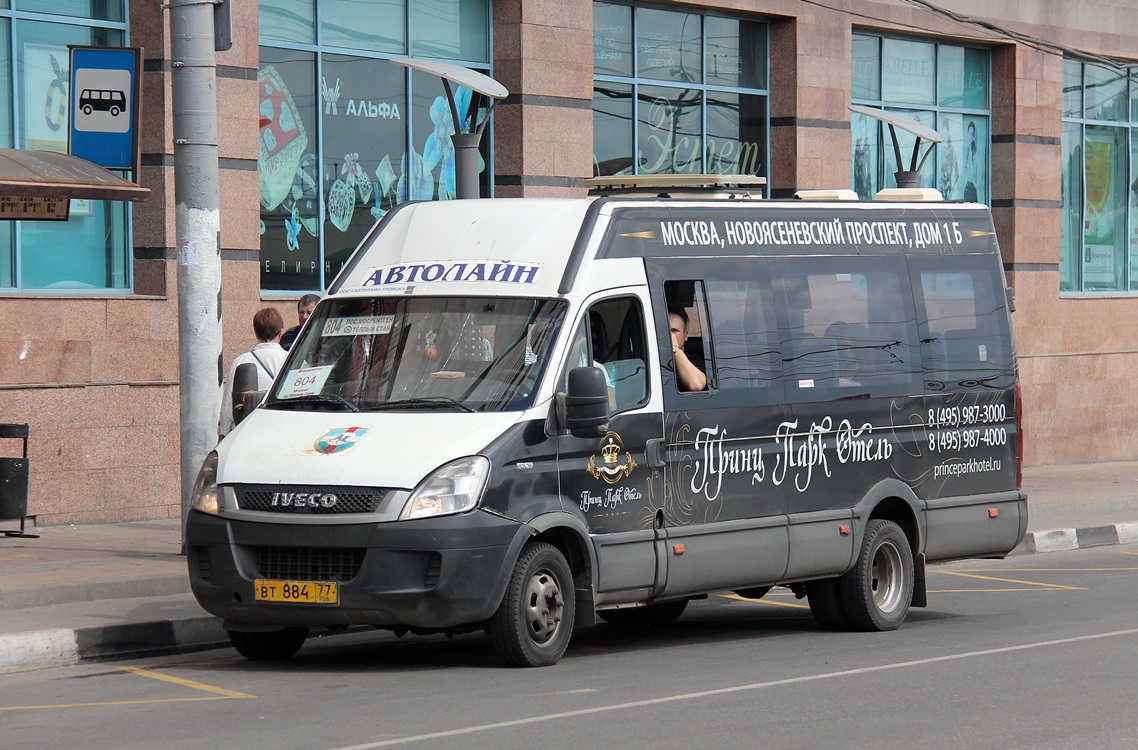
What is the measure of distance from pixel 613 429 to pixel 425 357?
1095 millimetres

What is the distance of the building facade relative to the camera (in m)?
15.5

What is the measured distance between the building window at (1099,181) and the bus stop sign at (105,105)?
1590cm

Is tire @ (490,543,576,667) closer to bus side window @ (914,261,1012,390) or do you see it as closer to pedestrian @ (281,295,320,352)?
bus side window @ (914,261,1012,390)

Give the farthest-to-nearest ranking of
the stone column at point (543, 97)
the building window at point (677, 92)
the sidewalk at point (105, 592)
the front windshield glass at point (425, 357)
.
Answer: the building window at point (677, 92)
the stone column at point (543, 97)
the sidewalk at point (105, 592)
the front windshield glass at point (425, 357)

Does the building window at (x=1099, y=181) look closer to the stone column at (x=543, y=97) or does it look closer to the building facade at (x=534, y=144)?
the building facade at (x=534, y=144)

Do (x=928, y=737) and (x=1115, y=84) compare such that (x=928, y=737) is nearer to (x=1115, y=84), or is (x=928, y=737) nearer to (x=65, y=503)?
(x=65, y=503)

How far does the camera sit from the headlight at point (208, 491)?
30.1 ft

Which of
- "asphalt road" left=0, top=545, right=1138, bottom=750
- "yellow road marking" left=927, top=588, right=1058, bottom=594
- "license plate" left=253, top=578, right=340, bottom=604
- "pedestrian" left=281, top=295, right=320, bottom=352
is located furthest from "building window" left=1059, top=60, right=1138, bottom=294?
"license plate" left=253, top=578, right=340, bottom=604

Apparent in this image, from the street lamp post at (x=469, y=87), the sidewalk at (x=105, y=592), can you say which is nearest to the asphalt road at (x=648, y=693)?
the sidewalk at (x=105, y=592)

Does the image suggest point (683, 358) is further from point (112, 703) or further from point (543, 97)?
point (543, 97)

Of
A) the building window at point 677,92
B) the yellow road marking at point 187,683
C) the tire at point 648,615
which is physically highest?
the building window at point 677,92

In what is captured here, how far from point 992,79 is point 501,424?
57.5ft

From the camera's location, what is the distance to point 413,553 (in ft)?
28.4

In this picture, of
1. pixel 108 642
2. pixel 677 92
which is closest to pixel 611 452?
pixel 108 642
